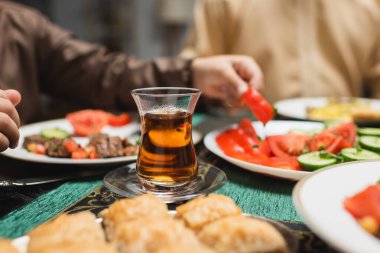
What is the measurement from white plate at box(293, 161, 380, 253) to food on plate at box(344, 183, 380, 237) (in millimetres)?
10

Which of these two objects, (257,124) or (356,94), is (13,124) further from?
(356,94)

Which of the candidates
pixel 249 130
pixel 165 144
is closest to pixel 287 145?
pixel 249 130

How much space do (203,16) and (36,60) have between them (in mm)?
1397

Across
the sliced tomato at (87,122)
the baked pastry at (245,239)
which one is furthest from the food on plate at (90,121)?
the baked pastry at (245,239)

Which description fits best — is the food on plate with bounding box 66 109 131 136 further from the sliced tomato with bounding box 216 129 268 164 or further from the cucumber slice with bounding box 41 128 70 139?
the sliced tomato with bounding box 216 129 268 164

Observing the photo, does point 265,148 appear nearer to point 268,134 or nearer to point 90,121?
point 268,134

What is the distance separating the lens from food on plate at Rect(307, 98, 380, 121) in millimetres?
1917

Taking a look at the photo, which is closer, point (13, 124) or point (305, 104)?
point (13, 124)

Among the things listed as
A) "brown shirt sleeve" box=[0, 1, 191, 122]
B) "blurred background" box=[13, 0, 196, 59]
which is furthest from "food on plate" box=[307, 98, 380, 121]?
"blurred background" box=[13, 0, 196, 59]

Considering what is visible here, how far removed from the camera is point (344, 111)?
2027 millimetres

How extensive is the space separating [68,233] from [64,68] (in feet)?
6.18

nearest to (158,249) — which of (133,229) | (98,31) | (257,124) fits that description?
(133,229)

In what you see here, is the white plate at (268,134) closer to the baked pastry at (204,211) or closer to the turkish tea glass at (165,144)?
the turkish tea glass at (165,144)

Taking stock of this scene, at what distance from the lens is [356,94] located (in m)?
3.10
